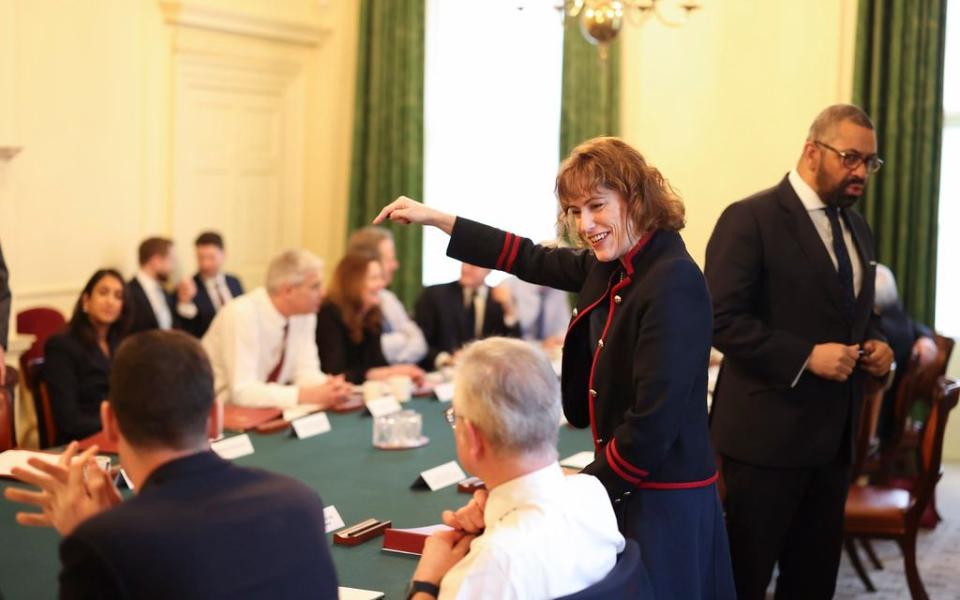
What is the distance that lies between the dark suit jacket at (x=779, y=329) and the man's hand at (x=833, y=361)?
4cm

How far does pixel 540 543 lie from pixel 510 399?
0.24 m

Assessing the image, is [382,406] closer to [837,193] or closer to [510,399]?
[837,193]

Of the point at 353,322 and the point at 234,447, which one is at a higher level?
the point at 353,322

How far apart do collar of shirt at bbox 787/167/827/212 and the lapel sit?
16 mm

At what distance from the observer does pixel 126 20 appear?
7621mm

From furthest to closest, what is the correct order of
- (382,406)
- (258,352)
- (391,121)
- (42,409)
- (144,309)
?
(391,121)
(144,309)
(258,352)
(42,409)
(382,406)

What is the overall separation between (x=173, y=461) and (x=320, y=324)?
3947mm

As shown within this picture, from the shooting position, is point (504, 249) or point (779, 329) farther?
point (779, 329)

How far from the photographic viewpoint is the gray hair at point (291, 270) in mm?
5074

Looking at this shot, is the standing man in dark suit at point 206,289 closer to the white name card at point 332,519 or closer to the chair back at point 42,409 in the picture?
the chair back at point 42,409

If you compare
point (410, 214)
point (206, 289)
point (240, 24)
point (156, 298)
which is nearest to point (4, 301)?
point (410, 214)

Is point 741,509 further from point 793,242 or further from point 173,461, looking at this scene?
point 173,461

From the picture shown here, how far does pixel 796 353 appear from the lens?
338cm

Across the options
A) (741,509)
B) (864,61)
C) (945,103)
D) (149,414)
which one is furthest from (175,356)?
(945,103)
